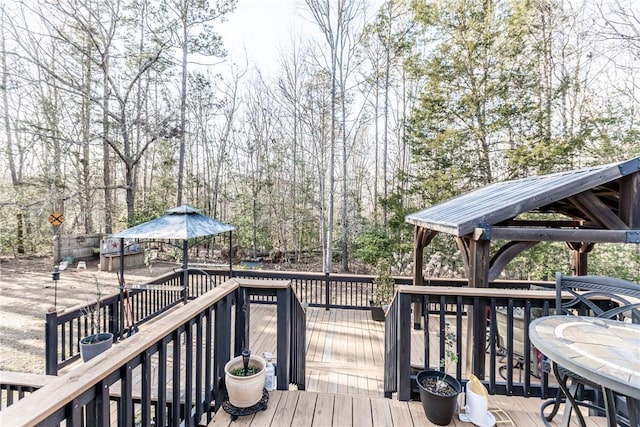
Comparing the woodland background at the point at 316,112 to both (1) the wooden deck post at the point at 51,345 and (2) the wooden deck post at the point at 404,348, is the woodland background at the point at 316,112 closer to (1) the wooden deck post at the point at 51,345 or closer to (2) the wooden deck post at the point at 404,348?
(1) the wooden deck post at the point at 51,345

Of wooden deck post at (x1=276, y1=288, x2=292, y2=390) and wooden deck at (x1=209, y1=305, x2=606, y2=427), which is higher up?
wooden deck post at (x1=276, y1=288, x2=292, y2=390)

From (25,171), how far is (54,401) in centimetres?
1512

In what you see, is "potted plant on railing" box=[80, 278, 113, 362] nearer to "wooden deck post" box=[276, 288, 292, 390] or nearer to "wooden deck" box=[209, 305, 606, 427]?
"wooden deck" box=[209, 305, 606, 427]

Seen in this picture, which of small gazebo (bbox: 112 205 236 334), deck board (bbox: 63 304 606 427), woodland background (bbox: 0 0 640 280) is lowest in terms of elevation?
deck board (bbox: 63 304 606 427)

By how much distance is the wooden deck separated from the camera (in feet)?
6.32

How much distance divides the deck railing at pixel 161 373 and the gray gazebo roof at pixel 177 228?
8.16 ft

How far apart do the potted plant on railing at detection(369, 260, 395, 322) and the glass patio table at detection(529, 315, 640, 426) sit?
3.71 m

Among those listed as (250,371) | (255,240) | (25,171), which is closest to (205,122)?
(255,240)

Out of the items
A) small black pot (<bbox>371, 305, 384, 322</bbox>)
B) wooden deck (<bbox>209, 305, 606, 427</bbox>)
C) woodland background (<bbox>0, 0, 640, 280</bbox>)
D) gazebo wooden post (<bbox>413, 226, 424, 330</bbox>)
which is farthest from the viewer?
woodland background (<bbox>0, 0, 640, 280</bbox>)

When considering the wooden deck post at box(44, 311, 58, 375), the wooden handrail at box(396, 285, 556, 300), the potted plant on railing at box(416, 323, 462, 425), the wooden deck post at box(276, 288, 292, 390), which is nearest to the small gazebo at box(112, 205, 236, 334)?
the wooden deck post at box(44, 311, 58, 375)

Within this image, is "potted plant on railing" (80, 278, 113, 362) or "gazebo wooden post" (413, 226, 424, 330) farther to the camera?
"gazebo wooden post" (413, 226, 424, 330)

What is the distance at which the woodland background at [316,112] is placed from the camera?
7.64 meters

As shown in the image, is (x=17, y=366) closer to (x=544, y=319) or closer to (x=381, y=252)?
(x=544, y=319)

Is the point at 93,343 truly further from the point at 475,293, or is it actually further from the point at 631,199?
the point at 631,199
